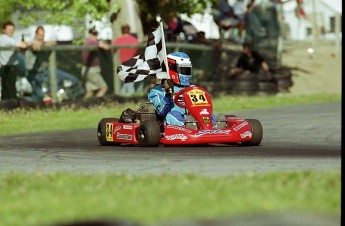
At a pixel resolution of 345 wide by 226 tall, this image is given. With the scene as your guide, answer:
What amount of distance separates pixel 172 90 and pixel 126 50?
8.44 metres

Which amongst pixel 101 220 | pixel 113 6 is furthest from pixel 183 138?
pixel 113 6

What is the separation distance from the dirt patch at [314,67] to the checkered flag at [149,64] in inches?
446

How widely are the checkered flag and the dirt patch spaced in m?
11.3

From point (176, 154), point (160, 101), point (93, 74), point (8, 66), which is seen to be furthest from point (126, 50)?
point (176, 154)

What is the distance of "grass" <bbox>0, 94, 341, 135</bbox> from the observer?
17766mm

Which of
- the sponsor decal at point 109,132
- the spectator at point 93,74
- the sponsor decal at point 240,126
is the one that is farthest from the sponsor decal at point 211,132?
the spectator at point 93,74

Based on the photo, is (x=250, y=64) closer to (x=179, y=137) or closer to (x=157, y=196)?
(x=179, y=137)

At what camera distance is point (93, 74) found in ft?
70.9

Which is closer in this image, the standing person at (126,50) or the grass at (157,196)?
the grass at (157,196)

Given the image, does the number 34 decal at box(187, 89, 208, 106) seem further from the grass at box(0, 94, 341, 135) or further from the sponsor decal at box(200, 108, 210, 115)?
the grass at box(0, 94, 341, 135)

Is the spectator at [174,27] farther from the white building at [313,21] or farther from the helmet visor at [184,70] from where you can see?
the helmet visor at [184,70]

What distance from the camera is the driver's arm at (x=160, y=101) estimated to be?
14039mm

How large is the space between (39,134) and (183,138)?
11.3ft

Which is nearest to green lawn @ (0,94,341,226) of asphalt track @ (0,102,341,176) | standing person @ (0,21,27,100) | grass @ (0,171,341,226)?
grass @ (0,171,341,226)
